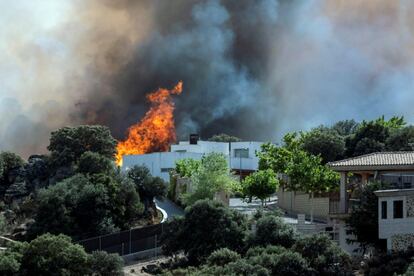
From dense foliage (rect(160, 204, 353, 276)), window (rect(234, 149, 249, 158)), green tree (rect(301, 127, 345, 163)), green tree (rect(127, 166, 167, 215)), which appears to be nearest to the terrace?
dense foliage (rect(160, 204, 353, 276))

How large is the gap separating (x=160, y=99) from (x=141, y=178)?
35159 millimetres

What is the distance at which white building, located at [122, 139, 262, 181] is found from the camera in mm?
86562

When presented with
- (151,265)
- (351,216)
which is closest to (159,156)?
(151,265)

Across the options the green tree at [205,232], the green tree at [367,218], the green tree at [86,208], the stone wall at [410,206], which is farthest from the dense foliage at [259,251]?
the green tree at [86,208]

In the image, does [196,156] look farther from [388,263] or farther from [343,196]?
[388,263]

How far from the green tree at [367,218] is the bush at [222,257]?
268 inches

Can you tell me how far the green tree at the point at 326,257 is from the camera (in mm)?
47438

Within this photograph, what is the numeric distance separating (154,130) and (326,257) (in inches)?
2245

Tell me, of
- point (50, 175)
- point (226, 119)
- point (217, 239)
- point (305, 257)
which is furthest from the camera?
point (226, 119)

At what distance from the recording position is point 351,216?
51.2 m

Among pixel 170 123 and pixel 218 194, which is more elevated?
pixel 170 123

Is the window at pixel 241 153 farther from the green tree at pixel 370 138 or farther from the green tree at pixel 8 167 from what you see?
the green tree at pixel 8 167

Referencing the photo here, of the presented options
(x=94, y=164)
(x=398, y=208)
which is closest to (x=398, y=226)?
(x=398, y=208)

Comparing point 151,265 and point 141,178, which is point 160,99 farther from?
point 151,265
